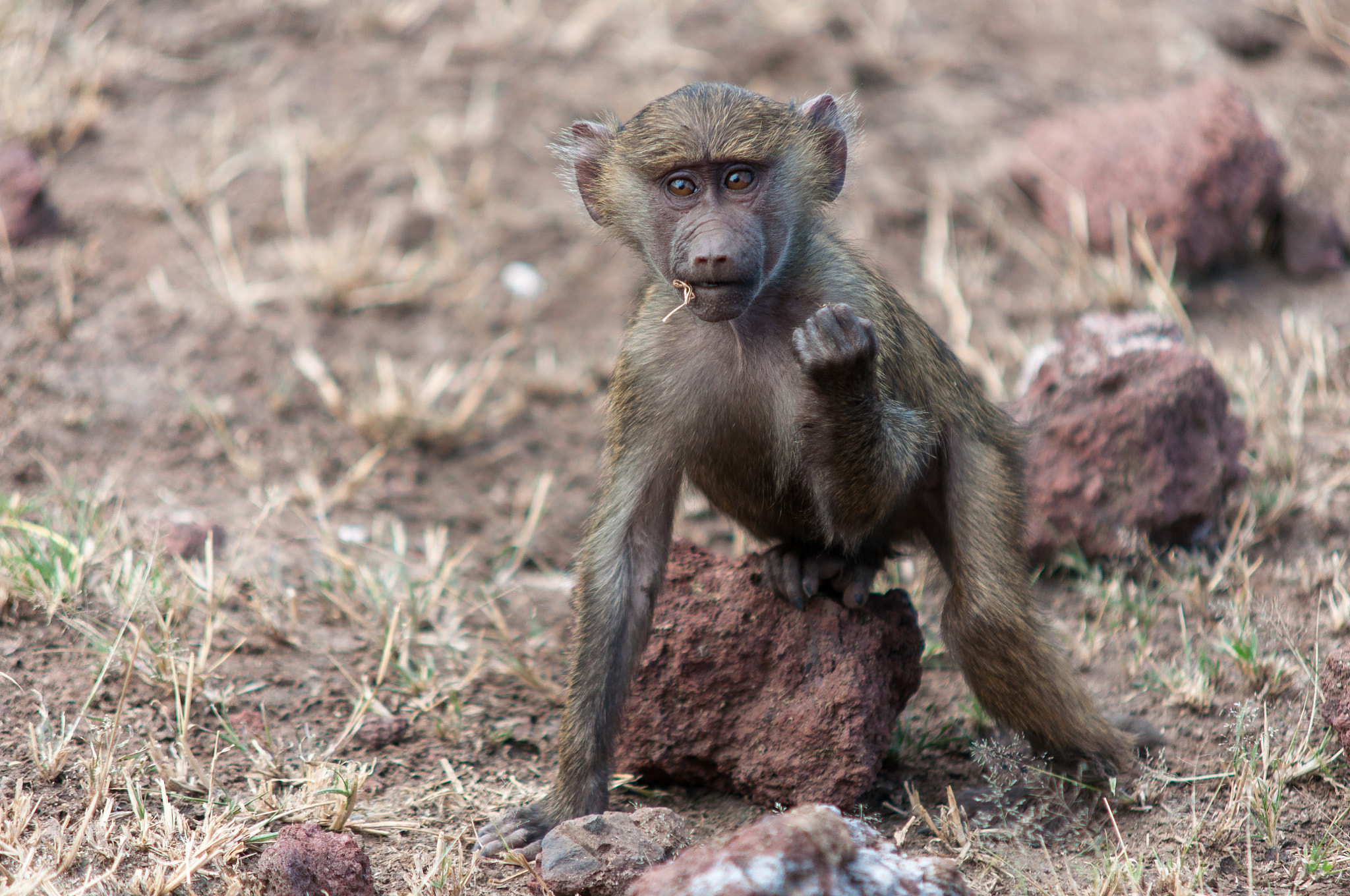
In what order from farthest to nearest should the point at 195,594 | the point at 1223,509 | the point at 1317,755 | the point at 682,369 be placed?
1. the point at 1223,509
2. the point at 195,594
3. the point at 682,369
4. the point at 1317,755

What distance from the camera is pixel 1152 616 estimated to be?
4141 millimetres

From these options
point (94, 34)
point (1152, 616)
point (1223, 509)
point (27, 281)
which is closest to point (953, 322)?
point (1223, 509)

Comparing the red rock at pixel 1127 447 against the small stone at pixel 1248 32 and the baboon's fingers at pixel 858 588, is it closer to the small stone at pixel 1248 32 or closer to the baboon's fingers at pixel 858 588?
the baboon's fingers at pixel 858 588

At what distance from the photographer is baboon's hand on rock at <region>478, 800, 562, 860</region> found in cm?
313

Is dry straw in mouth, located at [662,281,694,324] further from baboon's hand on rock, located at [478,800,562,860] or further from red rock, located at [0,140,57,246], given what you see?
red rock, located at [0,140,57,246]

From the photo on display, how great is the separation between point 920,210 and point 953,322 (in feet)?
3.26

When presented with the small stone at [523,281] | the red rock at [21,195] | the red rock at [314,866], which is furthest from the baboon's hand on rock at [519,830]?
the red rock at [21,195]

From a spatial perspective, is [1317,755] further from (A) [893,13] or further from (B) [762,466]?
(A) [893,13]

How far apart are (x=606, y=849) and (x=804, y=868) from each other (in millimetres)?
658

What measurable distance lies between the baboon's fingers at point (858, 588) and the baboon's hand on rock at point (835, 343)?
0.76 meters

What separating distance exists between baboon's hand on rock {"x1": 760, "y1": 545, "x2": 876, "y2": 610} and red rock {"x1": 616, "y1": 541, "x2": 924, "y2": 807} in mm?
40

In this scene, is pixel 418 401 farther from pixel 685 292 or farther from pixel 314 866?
pixel 314 866

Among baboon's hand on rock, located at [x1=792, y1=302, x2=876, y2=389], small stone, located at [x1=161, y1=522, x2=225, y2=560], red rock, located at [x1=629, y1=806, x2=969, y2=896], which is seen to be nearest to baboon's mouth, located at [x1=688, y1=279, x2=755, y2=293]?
baboon's hand on rock, located at [x1=792, y1=302, x2=876, y2=389]

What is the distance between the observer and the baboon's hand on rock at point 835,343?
114 inches
